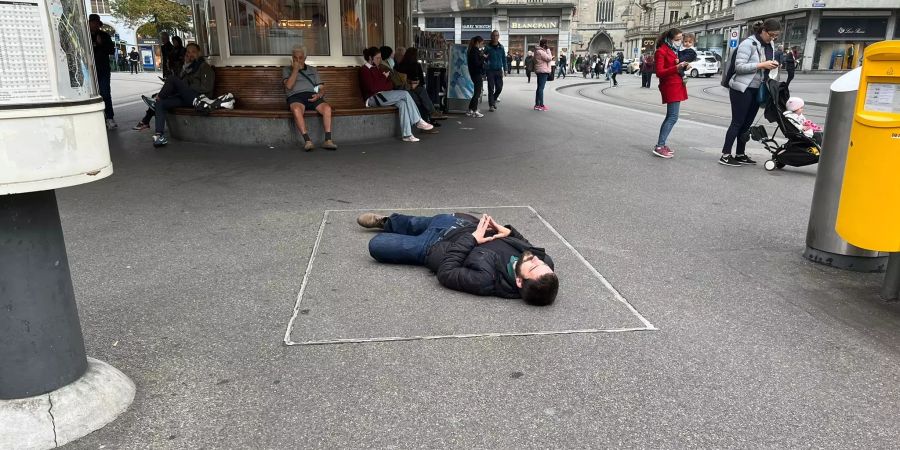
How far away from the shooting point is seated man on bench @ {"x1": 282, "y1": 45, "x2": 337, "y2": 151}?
9641 mm

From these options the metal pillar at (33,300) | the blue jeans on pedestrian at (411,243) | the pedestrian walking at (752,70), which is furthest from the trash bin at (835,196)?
the metal pillar at (33,300)

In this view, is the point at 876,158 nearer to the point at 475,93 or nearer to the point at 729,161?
the point at 729,161

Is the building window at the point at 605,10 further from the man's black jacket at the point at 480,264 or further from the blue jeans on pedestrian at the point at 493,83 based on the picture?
the man's black jacket at the point at 480,264

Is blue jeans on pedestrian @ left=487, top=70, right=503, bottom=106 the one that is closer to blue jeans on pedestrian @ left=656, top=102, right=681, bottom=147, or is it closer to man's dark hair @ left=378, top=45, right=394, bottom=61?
man's dark hair @ left=378, top=45, right=394, bottom=61

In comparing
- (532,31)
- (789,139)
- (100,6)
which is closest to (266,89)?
(789,139)

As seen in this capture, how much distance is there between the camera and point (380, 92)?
10.8m

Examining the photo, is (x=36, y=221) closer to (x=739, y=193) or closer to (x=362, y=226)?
(x=362, y=226)

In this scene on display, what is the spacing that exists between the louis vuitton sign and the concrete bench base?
5688cm

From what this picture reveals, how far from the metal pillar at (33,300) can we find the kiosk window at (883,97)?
15.1 ft

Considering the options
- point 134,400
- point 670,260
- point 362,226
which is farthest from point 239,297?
point 670,260

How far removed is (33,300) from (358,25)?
9.53m

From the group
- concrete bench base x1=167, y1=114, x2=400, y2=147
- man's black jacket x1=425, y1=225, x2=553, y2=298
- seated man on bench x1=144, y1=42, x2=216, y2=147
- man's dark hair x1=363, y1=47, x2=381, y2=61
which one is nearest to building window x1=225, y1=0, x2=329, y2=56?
seated man on bench x1=144, y1=42, x2=216, y2=147

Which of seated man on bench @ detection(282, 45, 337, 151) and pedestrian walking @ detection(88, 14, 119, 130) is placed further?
pedestrian walking @ detection(88, 14, 119, 130)

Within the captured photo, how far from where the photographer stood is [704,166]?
349 inches
